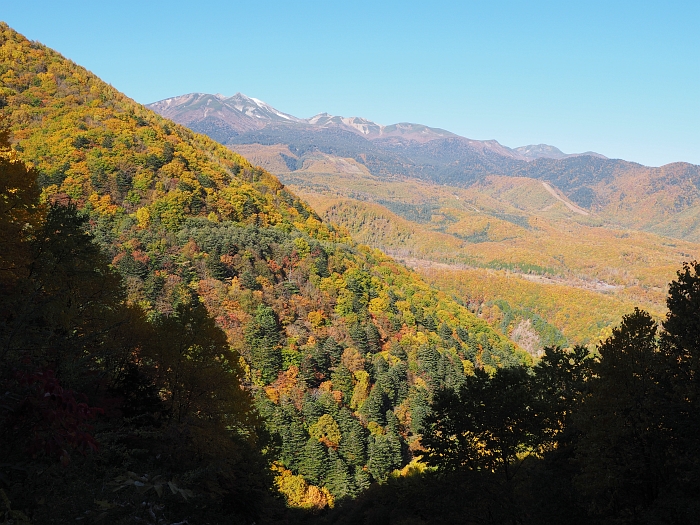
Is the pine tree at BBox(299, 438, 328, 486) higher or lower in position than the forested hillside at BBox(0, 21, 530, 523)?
lower

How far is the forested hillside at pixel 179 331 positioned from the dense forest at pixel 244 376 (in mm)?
176

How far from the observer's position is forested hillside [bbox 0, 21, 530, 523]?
1210 centimetres

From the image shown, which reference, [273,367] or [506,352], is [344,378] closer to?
[273,367]

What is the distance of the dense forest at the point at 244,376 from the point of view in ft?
43.9

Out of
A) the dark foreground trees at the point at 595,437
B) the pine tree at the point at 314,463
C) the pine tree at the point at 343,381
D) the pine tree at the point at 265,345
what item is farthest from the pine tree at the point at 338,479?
the dark foreground trees at the point at 595,437

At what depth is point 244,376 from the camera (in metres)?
51.0

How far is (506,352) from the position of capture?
114m

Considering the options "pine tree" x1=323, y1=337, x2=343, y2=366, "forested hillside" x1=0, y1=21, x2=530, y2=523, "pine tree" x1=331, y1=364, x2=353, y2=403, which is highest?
"forested hillside" x1=0, y1=21, x2=530, y2=523

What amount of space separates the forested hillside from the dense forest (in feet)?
0.58

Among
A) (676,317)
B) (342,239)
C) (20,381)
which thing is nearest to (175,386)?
(20,381)

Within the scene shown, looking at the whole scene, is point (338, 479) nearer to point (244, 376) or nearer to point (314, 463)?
point (314, 463)

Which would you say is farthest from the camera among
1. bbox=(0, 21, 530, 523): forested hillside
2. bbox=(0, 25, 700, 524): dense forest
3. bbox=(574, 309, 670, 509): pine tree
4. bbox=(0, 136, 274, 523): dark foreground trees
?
bbox=(574, 309, 670, 509): pine tree

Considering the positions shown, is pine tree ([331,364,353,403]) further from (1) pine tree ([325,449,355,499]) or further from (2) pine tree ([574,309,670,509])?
(2) pine tree ([574,309,670,509])

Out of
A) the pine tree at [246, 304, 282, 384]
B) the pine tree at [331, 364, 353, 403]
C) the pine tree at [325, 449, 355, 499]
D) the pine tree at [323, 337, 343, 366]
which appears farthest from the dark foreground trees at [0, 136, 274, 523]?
the pine tree at [323, 337, 343, 366]
